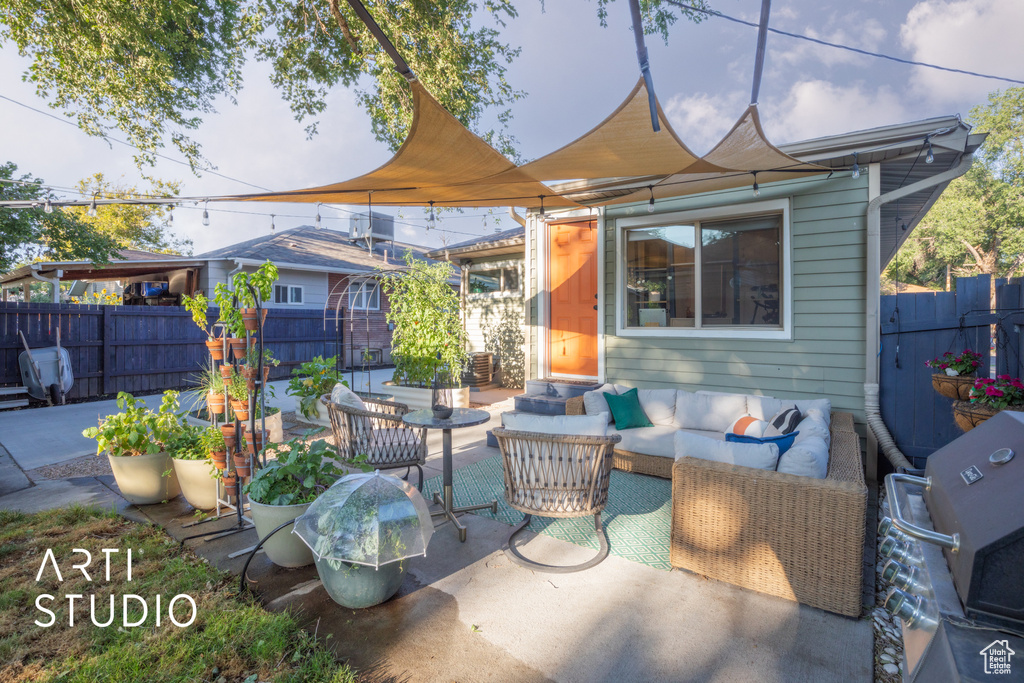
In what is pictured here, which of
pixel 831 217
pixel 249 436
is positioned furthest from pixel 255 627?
pixel 831 217

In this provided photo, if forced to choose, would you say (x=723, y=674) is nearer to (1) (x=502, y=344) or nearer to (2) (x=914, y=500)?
(2) (x=914, y=500)

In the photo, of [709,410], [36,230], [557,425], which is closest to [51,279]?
[36,230]

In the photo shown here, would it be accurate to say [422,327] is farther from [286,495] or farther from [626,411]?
[286,495]

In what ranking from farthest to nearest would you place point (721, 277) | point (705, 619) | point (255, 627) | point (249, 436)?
point (721, 277) < point (249, 436) < point (705, 619) < point (255, 627)

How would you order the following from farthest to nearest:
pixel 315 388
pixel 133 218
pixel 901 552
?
pixel 133 218, pixel 315 388, pixel 901 552

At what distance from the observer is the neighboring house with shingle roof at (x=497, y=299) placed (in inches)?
343

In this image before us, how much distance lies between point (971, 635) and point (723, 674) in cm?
130

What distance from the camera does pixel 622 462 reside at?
4.31 metres

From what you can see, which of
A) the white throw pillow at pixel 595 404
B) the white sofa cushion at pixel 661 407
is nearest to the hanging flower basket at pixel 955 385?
the white sofa cushion at pixel 661 407

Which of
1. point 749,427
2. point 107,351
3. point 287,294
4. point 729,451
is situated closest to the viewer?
point 729,451

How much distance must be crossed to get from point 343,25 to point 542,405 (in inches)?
220

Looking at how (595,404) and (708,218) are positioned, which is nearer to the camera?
(595,404)

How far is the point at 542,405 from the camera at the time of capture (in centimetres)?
526

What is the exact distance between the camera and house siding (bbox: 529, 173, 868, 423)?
4348 millimetres
